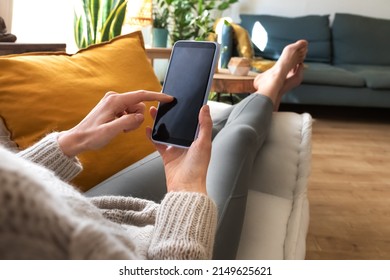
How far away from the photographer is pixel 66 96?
40.1 inches

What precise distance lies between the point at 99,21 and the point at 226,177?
1712mm

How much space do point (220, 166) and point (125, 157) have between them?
0.33m

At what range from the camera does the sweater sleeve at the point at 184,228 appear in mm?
553

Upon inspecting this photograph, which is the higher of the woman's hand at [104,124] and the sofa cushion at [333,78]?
the woman's hand at [104,124]

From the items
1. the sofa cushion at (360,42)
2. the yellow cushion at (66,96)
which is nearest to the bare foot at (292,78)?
the yellow cushion at (66,96)

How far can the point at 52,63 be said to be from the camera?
1.07 meters

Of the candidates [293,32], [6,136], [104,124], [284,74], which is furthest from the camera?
[293,32]

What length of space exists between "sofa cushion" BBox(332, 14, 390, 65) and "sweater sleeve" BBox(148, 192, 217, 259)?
395 centimetres

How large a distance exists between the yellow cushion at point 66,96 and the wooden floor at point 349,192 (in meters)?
0.81

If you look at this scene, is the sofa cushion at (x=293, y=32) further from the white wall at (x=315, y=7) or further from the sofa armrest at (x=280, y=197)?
the sofa armrest at (x=280, y=197)

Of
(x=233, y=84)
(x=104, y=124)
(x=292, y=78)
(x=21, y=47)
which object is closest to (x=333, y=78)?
(x=233, y=84)

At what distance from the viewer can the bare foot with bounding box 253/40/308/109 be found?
173cm

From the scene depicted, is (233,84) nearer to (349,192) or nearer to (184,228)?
(349,192)

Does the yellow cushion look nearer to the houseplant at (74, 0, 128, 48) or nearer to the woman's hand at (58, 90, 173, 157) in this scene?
the woman's hand at (58, 90, 173, 157)
